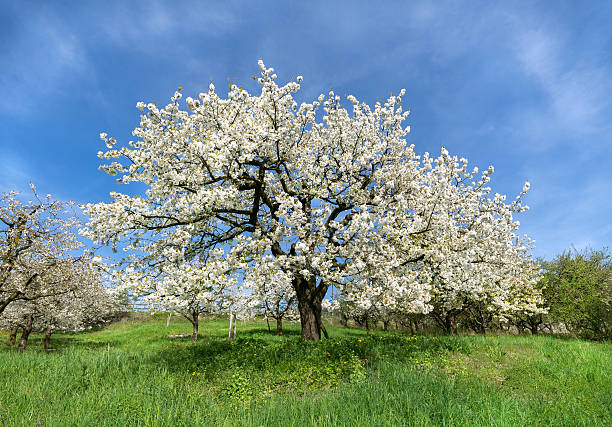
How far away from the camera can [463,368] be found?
9734 mm

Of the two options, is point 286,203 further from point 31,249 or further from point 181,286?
point 31,249

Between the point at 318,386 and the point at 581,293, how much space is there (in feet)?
76.9

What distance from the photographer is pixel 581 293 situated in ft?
74.8

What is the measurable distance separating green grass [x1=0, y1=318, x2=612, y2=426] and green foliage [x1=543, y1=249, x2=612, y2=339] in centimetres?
1117

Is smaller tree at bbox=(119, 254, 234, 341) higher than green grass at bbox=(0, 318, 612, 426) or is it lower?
higher

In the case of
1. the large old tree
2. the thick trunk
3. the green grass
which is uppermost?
the large old tree

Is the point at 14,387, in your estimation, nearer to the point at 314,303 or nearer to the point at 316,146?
the point at 314,303

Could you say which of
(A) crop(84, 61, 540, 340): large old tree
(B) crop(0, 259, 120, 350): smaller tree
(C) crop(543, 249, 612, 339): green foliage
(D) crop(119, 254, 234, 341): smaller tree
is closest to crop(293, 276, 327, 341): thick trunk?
(A) crop(84, 61, 540, 340): large old tree

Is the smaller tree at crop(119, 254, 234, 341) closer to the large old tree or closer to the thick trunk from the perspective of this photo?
the large old tree

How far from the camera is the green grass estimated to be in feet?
17.9

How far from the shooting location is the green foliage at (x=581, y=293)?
2203 centimetres

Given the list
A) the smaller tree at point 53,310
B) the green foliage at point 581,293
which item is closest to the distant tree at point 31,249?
the smaller tree at point 53,310

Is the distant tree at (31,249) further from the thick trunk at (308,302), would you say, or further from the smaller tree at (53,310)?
the thick trunk at (308,302)

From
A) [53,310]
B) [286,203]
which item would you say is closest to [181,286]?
[286,203]
